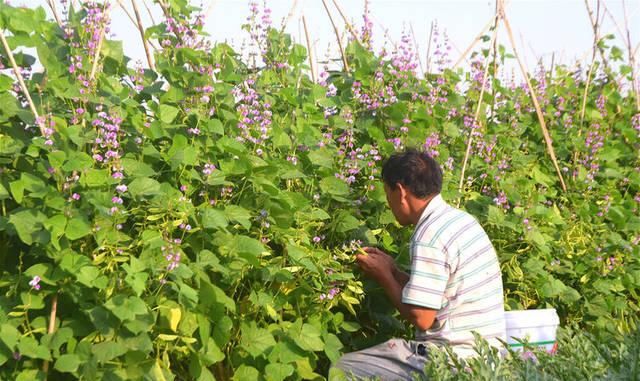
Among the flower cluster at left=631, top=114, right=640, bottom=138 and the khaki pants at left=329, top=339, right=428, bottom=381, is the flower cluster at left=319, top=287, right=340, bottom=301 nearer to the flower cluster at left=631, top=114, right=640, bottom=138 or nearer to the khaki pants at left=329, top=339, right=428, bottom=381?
the khaki pants at left=329, top=339, right=428, bottom=381

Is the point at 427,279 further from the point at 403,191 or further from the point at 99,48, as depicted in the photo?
the point at 99,48

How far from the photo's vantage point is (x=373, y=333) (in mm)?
4203

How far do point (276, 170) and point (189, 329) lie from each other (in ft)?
2.37

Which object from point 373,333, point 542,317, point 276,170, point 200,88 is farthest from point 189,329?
point 542,317

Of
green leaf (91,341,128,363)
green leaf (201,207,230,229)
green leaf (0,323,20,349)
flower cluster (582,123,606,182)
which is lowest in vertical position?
green leaf (91,341,128,363)

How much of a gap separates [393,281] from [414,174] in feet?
1.47

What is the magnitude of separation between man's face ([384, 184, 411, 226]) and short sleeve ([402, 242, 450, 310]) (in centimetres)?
21

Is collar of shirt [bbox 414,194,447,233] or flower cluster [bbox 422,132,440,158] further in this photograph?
flower cluster [bbox 422,132,440,158]

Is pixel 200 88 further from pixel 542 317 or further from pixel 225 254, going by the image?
pixel 542 317

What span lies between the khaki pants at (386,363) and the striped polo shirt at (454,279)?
3.0 inches

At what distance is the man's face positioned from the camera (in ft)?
11.7

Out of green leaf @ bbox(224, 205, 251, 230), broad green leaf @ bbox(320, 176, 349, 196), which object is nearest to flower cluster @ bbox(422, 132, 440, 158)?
broad green leaf @ bbox(320, 176, 349, 196)

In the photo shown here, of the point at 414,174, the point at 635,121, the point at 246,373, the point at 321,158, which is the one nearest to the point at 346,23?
the point at 321,158

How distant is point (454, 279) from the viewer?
3.47 metres
